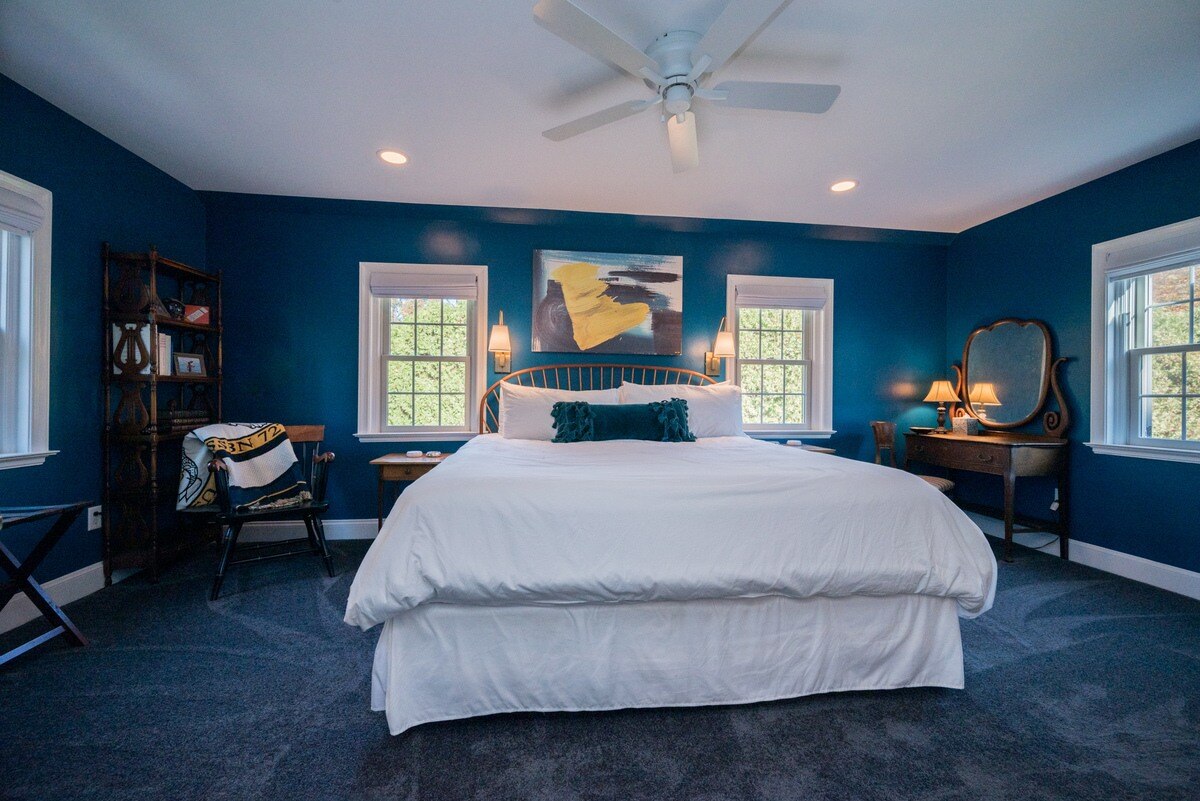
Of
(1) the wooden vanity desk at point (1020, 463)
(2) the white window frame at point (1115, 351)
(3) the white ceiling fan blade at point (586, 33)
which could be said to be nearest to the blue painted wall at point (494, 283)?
(1) the wooden vanity desk at point (1020, 463)

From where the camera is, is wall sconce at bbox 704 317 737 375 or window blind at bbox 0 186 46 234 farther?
wall sconce at bbox 704 317 737 375

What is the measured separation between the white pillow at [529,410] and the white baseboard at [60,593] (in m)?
2.27

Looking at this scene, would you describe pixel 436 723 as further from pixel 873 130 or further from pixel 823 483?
pixel 873 130

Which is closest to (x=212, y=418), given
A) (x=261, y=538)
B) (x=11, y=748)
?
(x=261, y=538)

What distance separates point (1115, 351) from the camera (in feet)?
10.00

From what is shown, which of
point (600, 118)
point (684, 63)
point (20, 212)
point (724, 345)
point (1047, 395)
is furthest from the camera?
point (724, 345)

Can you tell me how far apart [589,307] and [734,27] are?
2.33 metres

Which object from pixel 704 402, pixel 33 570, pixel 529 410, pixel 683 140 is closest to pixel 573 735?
pixel 529 410

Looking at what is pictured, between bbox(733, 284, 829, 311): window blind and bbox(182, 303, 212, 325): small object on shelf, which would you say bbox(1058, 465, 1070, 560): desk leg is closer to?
bbox(733, 284, 829, 311): window blind

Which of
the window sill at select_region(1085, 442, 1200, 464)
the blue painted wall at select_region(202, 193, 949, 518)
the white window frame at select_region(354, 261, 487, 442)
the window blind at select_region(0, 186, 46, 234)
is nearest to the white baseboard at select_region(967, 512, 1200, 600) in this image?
the window sill at select_region(1085, 442, 1200, 464)

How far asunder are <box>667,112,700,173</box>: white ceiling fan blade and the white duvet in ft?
4.98

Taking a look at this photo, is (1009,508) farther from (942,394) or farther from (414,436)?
(414,436)

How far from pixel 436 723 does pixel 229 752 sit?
1.93 ft

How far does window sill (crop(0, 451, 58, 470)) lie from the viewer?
7.02 feet
